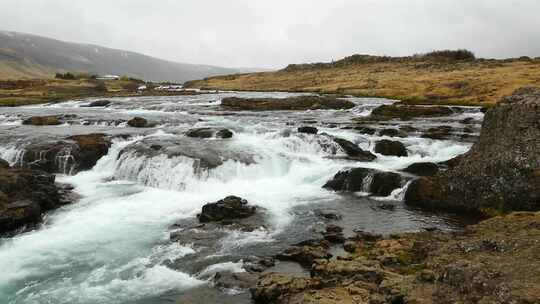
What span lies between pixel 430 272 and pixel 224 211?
11588mm

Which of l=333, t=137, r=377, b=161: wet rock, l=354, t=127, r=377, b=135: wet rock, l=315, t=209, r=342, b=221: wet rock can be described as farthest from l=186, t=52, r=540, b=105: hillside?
l=315, t=209, r=342, b=221: wet rock

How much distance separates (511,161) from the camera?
2044 centimetres

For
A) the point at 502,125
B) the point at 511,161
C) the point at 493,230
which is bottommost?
the point at 493,230

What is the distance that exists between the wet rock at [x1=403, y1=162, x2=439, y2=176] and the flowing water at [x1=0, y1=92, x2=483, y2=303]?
1.53 metres

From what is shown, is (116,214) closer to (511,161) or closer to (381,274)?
(381,274)

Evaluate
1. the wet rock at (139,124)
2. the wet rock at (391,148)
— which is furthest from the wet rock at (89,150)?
the wet rock at (391,148)

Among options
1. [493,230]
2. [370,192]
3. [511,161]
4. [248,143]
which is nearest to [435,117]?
[248,143]

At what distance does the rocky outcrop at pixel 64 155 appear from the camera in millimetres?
32062

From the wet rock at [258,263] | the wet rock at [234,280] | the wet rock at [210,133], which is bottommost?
the wet rock at [234,280]

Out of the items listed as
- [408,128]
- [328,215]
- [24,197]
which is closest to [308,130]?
[408,128]

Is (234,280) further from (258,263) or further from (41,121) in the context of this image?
(41,121)

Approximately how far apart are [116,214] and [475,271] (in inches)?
695

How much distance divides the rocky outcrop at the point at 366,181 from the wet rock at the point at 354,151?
6.42m

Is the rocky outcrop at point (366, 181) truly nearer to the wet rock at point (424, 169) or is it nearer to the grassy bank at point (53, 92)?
the wet rock at point (424, 169)
